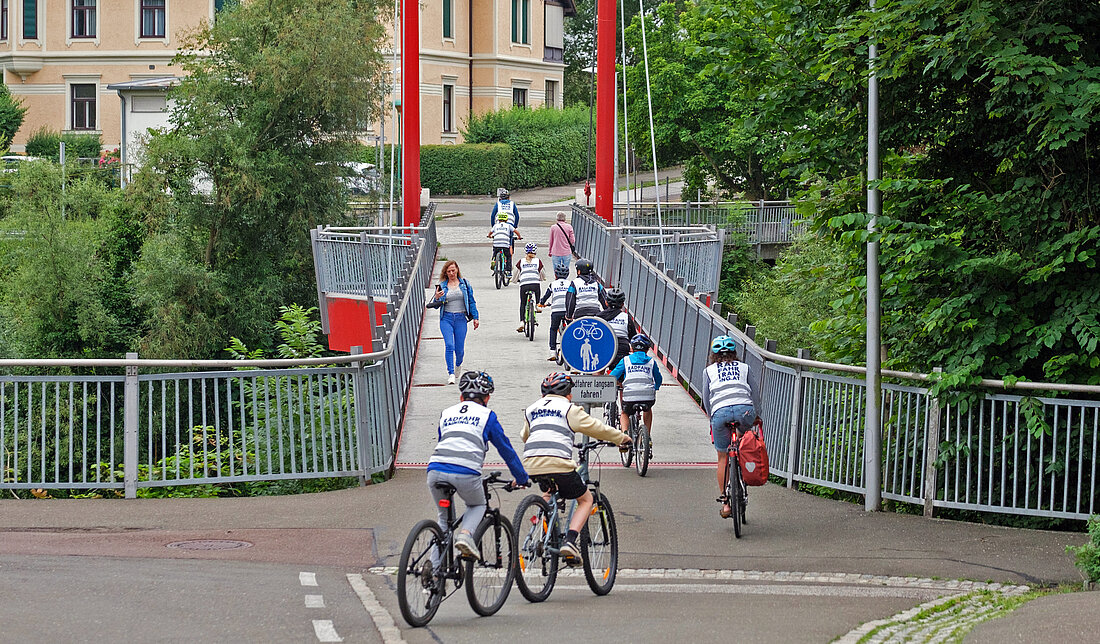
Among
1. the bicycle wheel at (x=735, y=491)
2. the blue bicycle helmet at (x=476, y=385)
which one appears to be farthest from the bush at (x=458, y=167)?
the blue bicycle helmet at (x=476, y=385)

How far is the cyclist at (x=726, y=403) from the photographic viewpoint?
11.2 meters

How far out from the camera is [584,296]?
61.3 ft

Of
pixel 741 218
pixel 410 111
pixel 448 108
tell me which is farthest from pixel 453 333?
pixel 448 108

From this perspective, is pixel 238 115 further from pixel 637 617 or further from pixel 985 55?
pixel 637 617

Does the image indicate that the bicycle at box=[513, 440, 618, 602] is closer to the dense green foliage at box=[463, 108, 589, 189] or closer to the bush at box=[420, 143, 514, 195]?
the bush at box=[420, 143, 514, 195]

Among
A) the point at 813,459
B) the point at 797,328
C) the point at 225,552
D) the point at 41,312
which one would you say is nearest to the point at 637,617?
the point at 225,552

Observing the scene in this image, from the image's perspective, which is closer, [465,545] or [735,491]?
[465,545]

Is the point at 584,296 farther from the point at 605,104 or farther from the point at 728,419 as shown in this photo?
the point at 605,104

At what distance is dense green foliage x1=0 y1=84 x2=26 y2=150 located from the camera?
57.7 m

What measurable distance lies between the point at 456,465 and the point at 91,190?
32.5m

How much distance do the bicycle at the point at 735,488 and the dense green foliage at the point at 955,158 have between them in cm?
204

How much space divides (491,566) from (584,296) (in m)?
10.7

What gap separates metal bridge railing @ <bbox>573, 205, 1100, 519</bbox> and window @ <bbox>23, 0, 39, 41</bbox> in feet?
184

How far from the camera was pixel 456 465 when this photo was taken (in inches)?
319
